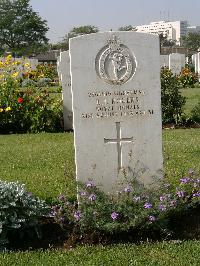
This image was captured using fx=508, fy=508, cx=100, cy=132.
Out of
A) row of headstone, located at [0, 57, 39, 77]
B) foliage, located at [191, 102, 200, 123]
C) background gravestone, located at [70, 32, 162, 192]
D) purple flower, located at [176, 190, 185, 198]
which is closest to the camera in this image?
purple flower, located at [176, 190, 185, 198]

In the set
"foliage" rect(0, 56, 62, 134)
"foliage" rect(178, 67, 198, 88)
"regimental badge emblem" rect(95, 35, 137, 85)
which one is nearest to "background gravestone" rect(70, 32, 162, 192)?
"regimental badge emblem" rect(95, 35, 137, 85)

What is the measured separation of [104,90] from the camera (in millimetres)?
5289

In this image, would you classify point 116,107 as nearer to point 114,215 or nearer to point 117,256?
point 114,215

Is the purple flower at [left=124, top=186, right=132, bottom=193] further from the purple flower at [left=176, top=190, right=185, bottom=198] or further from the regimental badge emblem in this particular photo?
the regimental badge emblem

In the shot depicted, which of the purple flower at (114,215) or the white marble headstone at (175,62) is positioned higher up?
the white marble headstone at (175,62)

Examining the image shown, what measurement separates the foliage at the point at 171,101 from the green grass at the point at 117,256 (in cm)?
828

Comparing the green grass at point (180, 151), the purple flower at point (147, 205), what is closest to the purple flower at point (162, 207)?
the purple flower at point (147, 205)

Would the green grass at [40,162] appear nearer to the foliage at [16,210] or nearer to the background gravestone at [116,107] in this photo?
the background gravestone at [116,107]

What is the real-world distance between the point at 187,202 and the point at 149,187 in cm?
43

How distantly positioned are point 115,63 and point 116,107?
1.51ft

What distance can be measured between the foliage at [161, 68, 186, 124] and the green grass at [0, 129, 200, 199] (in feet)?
3.62

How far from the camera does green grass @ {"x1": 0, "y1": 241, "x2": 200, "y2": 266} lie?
4.42 metres

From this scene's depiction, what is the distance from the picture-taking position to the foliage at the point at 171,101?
42.3 ft

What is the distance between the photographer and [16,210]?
498cm
